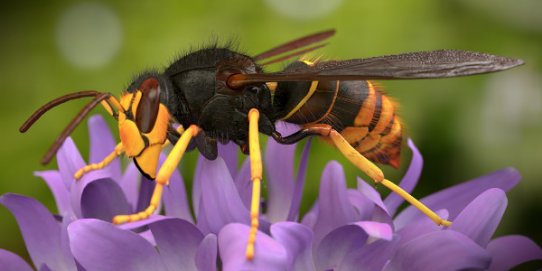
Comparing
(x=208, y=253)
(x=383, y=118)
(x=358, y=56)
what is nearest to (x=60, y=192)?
(x=208, y=253)

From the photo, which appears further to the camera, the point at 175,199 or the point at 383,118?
the point at 383,118

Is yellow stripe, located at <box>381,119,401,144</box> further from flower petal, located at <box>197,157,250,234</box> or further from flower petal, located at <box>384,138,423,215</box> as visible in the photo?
flower petal, located at <box>197,157,250,234</box>

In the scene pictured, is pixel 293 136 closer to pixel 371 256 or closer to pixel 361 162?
pixel 361 162

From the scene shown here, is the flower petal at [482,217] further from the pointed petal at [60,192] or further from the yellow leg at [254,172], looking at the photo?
the pointed petal at [60,192]

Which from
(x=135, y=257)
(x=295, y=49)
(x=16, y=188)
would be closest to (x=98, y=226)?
(x=135, y=257)

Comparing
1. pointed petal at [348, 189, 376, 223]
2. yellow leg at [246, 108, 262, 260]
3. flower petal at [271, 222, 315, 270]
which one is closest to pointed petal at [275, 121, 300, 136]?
yellow leg at [246, 108, 262, 260]

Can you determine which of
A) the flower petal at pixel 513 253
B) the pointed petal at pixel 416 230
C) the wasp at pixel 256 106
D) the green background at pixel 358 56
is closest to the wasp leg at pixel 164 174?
the wasp at pixel 256 106

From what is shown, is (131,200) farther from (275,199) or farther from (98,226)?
(98,226)
